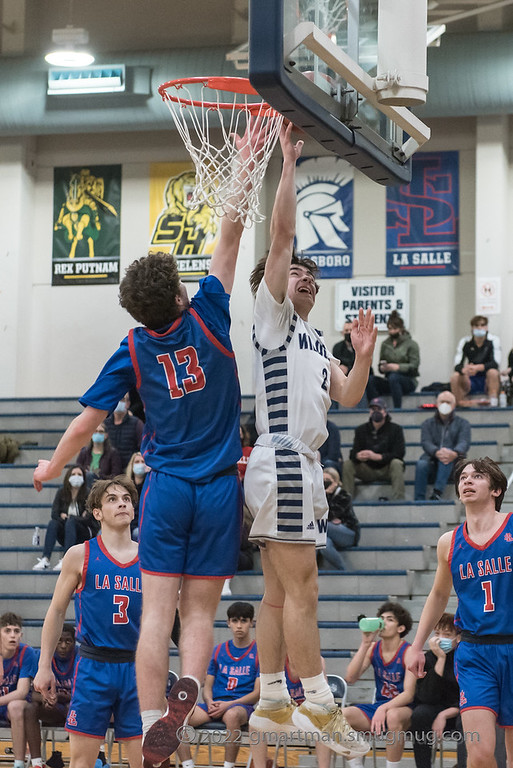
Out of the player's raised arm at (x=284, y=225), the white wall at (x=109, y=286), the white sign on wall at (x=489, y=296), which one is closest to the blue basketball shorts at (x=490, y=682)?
the player's raised arm at (x=284, y=225)

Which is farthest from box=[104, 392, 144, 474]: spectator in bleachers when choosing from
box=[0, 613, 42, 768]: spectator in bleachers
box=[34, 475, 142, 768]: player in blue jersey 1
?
box=[34, 475, 142, 768]: player in blue jersey 1

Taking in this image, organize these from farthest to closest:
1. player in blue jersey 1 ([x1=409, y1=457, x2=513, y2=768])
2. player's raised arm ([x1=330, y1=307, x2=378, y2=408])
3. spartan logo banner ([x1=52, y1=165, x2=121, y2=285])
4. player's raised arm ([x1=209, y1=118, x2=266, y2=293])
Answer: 1. spartan logo banner ([x1=52, y1=165, x2=121, y2=285])
2. player in blue jersey 1 ([x1=409, y1=457, x2=513, y2=768])
3. player's raised arm ([x1=330, y1=307, x2=378, y2=408])
4. player's raised arm ([x1=209, y1=118, x2=266, y2=293])

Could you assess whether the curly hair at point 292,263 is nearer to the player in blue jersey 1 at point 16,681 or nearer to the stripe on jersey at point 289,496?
the stripe on jersey at point 289,496

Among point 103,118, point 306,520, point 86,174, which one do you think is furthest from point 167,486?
point 86,174

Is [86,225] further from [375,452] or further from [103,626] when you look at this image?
[103,626]

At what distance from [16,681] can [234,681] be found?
2.00m

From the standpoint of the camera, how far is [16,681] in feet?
33.4

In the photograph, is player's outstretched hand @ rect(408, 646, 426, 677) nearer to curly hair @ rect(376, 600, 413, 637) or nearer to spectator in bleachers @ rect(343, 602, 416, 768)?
spectator in bleachers @ rect(343, 602, 416, 768)

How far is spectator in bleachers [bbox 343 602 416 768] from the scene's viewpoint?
9008 mm

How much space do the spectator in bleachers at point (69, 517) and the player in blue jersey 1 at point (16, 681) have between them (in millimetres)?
2585

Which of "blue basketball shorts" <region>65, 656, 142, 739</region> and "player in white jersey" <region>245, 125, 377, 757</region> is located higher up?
"player in white jersey" <region>245, 125, 377, 757</region>


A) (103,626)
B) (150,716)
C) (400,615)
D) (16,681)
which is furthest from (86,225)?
(150,716)

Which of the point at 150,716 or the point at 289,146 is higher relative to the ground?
the point at 289,146

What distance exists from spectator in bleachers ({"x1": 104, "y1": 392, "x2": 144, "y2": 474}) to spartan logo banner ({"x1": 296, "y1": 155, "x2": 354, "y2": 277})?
5195mm
